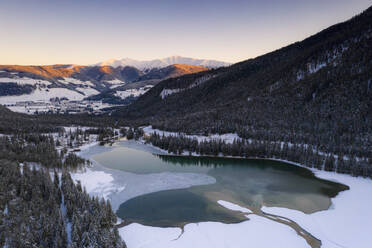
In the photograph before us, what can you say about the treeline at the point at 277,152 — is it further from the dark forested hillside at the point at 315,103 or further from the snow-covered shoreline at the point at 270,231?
the snow-covered shoreline at the point at 270,231

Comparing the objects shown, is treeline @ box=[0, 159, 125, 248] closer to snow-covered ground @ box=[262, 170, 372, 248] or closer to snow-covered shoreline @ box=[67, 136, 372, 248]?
snow-covered shoreline @ box=[67, 136, 372, 248]

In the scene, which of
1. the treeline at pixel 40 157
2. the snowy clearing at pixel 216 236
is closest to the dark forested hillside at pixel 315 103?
the snowy clearing at pixel 216 236

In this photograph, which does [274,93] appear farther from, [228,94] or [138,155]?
[138,155]

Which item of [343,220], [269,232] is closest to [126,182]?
[269,232]

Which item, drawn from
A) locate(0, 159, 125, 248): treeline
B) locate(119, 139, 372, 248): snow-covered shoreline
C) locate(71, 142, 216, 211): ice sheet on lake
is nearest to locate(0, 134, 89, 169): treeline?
locate(71, 142, 216, 211): ice sheet on lake

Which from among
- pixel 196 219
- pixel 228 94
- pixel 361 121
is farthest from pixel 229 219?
pixel 228 94
